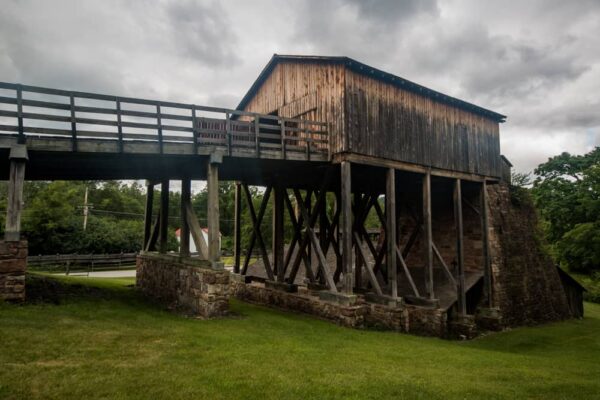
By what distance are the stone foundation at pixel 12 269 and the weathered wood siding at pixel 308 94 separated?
8.41 m

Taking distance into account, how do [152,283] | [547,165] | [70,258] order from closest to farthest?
[152,283], [70,258], [547,165]

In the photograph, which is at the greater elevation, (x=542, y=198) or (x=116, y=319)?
(x=542, y=198)

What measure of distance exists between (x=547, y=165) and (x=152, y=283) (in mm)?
30769

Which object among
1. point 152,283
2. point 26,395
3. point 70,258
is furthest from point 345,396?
point 70,258

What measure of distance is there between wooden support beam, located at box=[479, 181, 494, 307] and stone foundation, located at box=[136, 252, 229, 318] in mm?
11546

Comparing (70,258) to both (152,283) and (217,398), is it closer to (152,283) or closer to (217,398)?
(152,283)

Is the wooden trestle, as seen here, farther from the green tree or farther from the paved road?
the paved road

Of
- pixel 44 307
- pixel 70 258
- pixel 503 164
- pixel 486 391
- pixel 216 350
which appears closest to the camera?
pixel 486 391

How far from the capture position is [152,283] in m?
13.3

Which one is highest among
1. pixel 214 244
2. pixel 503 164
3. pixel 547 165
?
pixel 547 165

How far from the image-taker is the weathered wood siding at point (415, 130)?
12656mm

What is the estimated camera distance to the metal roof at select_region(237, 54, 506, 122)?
12.6 metres

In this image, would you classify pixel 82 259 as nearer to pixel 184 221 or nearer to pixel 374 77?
pixel 184 221

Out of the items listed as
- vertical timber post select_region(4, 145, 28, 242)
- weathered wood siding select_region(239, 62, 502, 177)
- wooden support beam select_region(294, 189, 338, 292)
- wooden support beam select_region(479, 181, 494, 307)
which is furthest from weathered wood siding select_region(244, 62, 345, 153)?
wooden support beam select_region(479, 181, 494, 307)
